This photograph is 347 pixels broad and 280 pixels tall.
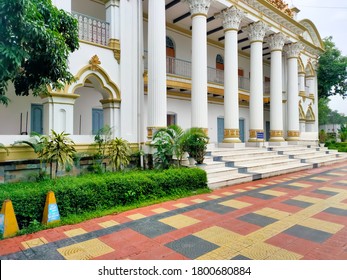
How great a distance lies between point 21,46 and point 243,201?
534 cm

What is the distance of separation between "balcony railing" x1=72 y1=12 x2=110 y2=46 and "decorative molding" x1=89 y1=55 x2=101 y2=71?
0.71 metres

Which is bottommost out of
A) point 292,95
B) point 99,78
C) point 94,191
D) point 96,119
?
point 94,191

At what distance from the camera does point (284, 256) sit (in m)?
3.23

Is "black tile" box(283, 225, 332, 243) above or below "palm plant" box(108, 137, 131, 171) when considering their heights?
below

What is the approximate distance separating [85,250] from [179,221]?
1.75m

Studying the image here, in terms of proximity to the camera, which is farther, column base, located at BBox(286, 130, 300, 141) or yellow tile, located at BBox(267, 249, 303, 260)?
column base, located at BBox(286, 130, 300, 141)

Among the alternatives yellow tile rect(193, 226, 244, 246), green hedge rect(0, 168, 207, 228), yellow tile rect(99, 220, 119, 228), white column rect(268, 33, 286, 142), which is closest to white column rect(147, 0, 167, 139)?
green hedge rect(0, 168, 207, 228)

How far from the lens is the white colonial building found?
809 cm

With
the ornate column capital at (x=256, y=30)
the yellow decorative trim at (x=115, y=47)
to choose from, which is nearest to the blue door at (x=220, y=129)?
the ornate column capital at (x=256, y=30)

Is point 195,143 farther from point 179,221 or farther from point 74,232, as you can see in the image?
point 74,232

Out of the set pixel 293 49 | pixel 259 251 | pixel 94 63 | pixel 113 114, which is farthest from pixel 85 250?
pixel 293 49

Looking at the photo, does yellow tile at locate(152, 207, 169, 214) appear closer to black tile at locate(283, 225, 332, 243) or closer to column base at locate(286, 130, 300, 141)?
black tile at locate(283, 225, 332, 243)

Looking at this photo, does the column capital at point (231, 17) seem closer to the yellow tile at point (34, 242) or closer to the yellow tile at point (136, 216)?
the yellow tile at point (136, 216)

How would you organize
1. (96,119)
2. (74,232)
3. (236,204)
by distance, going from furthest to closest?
(96,119)
(236,204)
(74,232)
